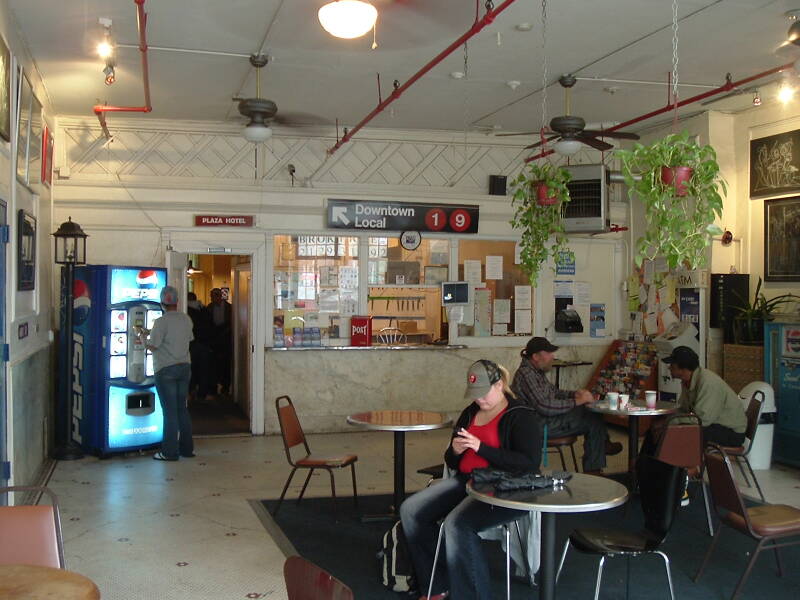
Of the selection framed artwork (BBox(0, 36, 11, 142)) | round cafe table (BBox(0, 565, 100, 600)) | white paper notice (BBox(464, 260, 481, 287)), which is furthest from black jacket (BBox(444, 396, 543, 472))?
white paper notice (BBox(464, 260, 481, 287))

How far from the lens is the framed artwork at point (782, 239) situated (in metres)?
8.39

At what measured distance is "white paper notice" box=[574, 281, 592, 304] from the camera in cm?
1086

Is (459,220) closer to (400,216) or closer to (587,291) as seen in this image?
(400,216)

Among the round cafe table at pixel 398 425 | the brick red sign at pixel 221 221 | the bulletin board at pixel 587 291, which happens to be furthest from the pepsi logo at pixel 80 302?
the bulletin board at pixel 587 291

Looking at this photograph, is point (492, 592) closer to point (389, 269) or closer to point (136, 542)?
point (136, 542)

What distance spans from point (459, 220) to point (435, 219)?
0.31 meters

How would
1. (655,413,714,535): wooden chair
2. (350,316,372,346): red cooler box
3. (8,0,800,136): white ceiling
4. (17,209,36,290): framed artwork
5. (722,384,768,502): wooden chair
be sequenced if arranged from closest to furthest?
(655,413,714,535): wooden chair
(8,0,800,136): white ceiling
(17,209,36,290): framed artwork
(722,384,768,502): wooden chair
(350,316,372,346): red cooler box

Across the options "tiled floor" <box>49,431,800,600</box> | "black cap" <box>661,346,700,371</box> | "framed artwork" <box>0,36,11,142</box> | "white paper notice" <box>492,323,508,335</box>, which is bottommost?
"tiled floor" <box>49,431,800,600</box>

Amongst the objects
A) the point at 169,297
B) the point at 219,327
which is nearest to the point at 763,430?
the point at 169,297

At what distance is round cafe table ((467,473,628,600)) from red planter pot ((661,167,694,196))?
5.50 feet

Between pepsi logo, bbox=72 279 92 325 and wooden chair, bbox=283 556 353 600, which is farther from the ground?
pepsi logo, bbox=72 279 92 325

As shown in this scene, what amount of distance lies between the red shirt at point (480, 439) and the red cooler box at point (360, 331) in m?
5.46

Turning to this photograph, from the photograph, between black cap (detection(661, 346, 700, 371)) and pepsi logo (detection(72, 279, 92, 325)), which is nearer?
black cap (detection(661, 346, 700, 371))

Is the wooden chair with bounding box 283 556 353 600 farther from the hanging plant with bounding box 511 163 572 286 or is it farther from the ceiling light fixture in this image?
the hanging plant with bounding box 511 163 572 286
